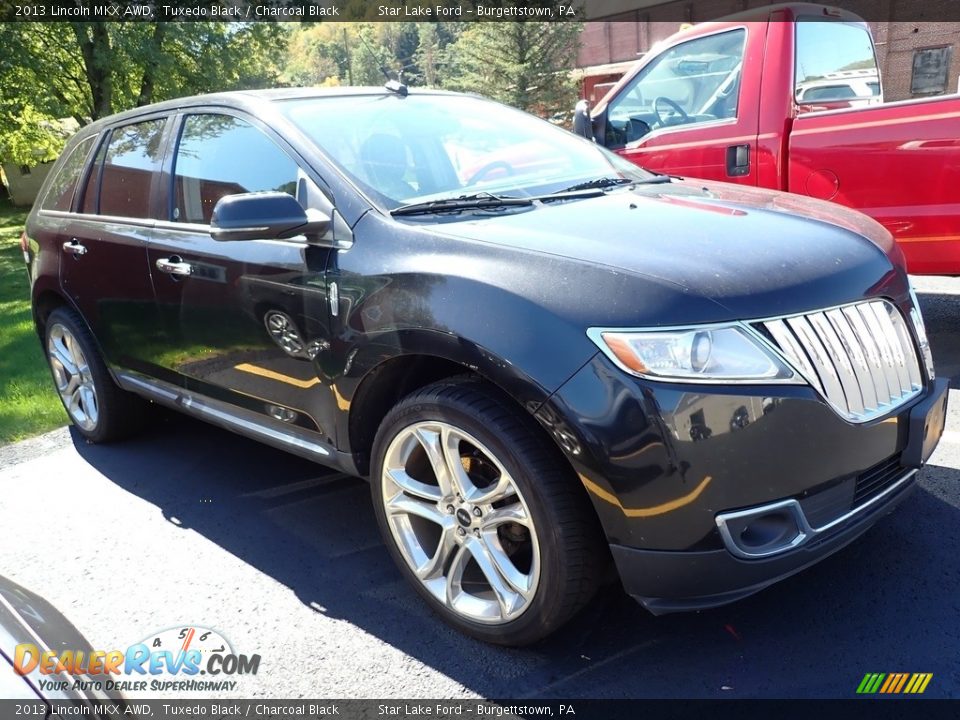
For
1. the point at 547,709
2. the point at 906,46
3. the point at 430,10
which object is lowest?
the point at 547,709

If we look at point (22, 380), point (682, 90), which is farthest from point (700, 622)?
point (22, 380)

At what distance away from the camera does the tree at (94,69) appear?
17.9 m

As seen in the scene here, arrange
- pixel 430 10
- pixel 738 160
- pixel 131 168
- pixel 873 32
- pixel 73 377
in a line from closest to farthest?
pixel 131 168 → pixel 73 377 → pixel 738 160 → pixel 873 32 → pixel 430 10

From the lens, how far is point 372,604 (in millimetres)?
2822

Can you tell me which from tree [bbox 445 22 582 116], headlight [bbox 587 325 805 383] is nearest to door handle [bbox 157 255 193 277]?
headlight [bbox 587 325 805 383]

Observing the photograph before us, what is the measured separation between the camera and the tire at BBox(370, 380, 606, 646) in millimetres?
2209

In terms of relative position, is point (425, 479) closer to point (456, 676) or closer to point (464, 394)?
point (464, 394)

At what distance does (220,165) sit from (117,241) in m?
0.83

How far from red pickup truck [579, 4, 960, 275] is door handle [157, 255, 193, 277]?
109 inches

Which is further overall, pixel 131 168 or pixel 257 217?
pixel 131 168

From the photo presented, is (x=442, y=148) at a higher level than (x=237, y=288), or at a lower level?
higher

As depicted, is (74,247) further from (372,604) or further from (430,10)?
(430,10)

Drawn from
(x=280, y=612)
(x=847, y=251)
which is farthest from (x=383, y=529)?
(x=847, y=251)

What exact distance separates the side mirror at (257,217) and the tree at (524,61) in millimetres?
33569
